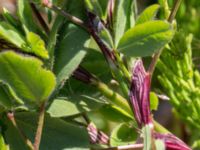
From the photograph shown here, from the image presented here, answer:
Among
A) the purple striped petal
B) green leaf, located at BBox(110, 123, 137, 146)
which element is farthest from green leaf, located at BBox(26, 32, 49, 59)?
green leaf, located at BBox(110, 123, 137, 146)

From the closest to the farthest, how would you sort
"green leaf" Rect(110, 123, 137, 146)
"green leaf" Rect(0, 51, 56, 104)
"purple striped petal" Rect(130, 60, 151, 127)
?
"green leaf" Rect(0, 51, 56, 104) < "purple striped petal" Rect(130, 60, 151, 127) < "green leaf" Rect(110, 123, 137, 146)

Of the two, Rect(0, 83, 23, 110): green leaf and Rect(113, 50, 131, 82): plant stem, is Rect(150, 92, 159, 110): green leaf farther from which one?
Rect(0, 83, 23, 110): green leaf

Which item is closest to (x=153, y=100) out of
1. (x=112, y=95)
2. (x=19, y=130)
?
(x=112, y=95)

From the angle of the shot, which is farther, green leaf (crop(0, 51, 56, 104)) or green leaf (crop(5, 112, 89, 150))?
green leaf (crop(5, 112, 89, 150))

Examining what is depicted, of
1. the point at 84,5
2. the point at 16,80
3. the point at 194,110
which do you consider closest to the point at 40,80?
the point at 16,80

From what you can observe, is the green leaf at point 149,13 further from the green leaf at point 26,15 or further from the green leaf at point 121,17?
the green leaf at point 26,15

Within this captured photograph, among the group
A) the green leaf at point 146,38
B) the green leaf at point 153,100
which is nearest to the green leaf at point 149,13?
the green leaf at point 146,38

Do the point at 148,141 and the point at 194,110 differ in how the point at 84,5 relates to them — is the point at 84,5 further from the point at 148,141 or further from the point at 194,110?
the point at 194,110
